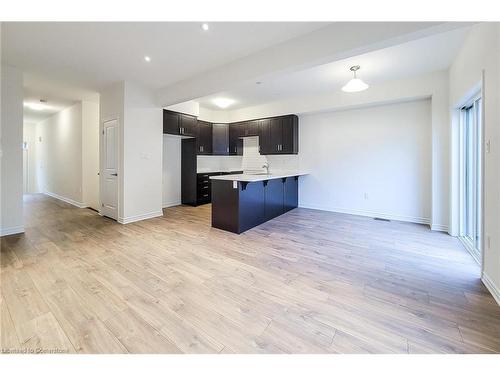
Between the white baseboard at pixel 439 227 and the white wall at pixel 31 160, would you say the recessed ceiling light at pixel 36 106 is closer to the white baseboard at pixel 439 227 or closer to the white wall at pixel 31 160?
the white wall at pixel 31 160

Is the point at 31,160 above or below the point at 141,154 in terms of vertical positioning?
above

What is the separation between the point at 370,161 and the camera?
491 centimetres

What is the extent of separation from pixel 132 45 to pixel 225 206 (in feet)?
8.60

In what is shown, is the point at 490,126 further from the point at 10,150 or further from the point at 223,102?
the point at 10,150

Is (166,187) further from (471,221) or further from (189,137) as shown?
(471,221)

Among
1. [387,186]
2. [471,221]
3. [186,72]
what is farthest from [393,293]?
[186,72]

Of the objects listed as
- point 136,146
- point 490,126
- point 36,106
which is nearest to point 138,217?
point 136,146

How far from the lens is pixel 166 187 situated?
20.3 feet

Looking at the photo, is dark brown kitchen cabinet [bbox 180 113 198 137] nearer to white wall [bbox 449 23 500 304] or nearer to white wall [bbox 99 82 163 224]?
white wall [bbox 99 82 163 224]

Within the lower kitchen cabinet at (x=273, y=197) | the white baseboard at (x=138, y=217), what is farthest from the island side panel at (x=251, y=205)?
the white baseboard at (x=138, y=217)

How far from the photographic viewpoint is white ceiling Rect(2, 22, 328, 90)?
254 cm

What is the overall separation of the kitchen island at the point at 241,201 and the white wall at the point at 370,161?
5.07ft

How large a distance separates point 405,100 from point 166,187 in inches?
230

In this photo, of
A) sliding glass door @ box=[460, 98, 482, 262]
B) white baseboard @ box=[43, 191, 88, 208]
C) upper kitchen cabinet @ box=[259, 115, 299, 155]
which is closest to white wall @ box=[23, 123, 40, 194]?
white baseboard @ box=[43, 191, 88, 208]
